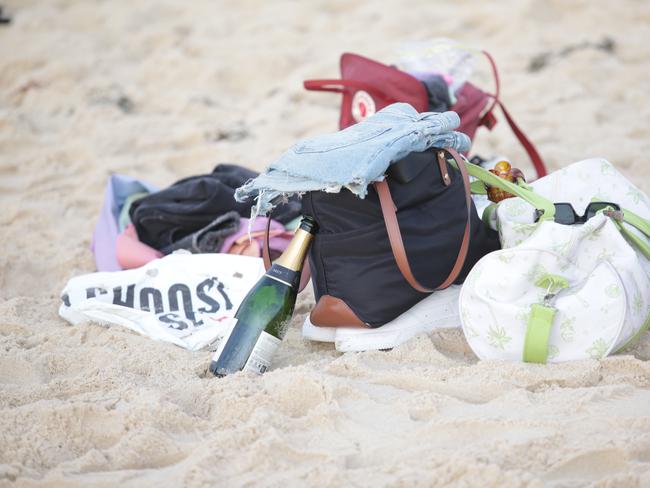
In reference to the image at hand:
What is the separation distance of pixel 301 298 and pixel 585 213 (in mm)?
890

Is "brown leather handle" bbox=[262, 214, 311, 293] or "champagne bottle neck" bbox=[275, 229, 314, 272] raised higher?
"champagne bottle neck" bbox=[275, 229, 314, 272]

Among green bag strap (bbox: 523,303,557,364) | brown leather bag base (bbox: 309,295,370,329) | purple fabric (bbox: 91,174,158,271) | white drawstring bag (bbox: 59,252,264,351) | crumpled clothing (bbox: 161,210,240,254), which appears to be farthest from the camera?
purple fabric (bbox: 91,174,158,271)

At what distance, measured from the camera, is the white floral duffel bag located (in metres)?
1.73

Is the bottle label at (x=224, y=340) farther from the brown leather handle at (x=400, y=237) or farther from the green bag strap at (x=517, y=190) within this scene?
the green bag strap at (x=517, y=190)

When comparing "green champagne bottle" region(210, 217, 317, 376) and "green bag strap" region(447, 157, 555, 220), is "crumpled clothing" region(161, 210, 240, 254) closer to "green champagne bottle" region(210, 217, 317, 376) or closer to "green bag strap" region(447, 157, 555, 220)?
"green champagne bottle" region(210, 217, 317, 376)

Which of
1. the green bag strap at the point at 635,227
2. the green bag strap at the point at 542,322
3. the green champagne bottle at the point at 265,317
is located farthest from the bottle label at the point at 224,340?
the green bag strap at the point at 635,227

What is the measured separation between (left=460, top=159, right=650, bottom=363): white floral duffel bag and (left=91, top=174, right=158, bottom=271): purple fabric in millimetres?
1331

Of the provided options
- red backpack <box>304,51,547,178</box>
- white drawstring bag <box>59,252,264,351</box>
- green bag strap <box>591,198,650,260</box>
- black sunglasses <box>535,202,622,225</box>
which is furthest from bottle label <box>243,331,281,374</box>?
red backpack <box>304,51,547,178</box>

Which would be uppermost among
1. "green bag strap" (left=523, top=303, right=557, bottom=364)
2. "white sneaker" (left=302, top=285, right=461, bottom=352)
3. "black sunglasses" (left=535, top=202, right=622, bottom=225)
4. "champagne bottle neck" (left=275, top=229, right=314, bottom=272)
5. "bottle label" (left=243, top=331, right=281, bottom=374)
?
"black sunglasses" (left=535, top=202, right=622, bottom=225)

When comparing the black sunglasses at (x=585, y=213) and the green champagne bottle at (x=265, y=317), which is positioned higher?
the black sunglasses at (x=585, y=213)

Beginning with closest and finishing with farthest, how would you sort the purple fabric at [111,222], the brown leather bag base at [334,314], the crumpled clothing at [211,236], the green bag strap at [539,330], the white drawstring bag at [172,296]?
the green bag strap at [539,330], the brown leather bag base at [334,314], the white drawstring bag at [172,296], the crumpled clothing at [211,236], the purple fabric at [111,222]

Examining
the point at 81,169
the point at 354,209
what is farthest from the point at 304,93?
the point at 354,209

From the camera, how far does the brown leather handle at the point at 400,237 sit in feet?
5.84

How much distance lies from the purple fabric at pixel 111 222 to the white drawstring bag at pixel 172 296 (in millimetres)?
291
